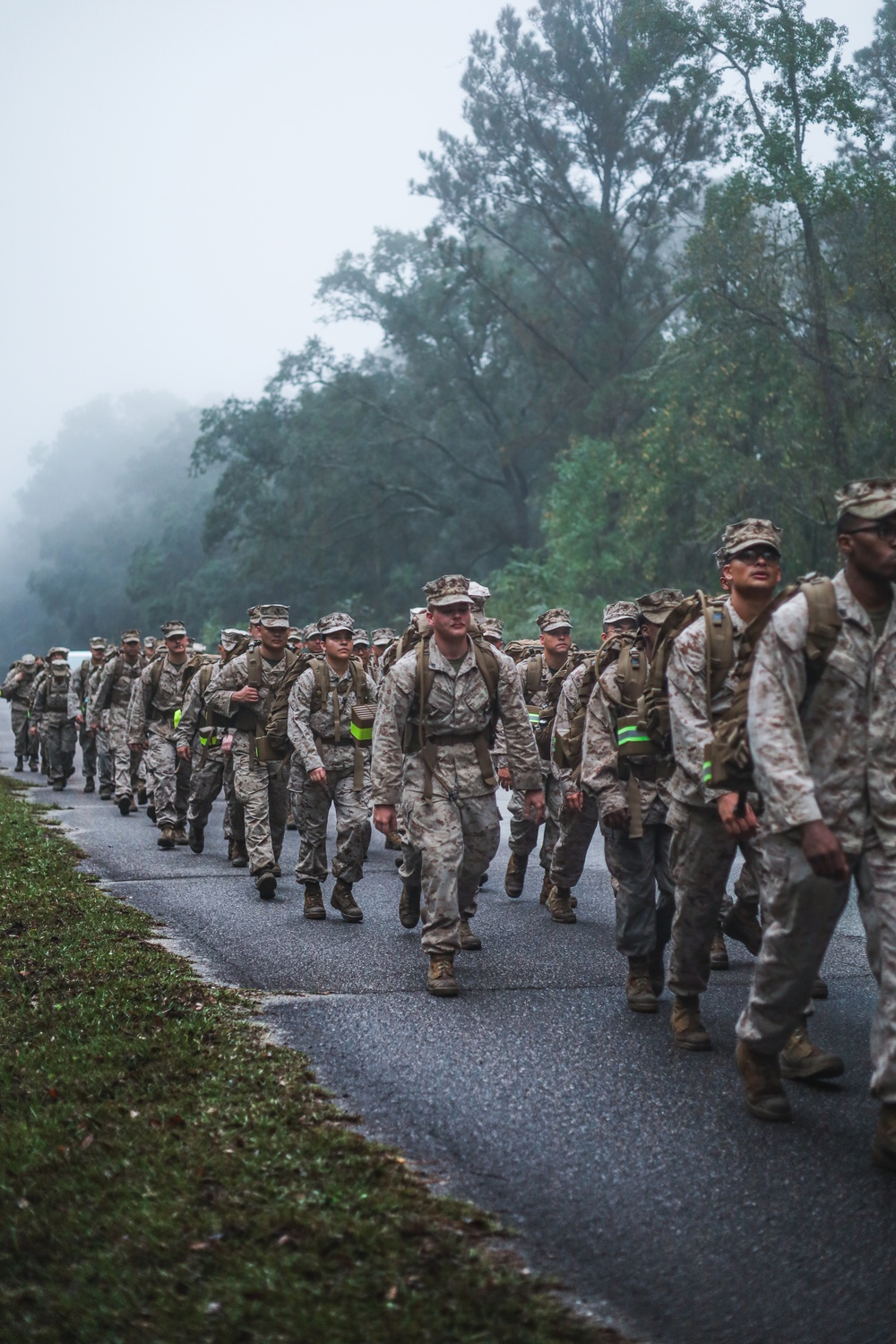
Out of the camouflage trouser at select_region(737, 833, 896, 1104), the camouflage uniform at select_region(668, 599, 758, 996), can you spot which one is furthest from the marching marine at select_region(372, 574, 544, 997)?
the camouflage trouser at select_region(737, 833, 896, 1104)

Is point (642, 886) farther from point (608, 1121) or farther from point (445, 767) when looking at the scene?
point (608, 1121)

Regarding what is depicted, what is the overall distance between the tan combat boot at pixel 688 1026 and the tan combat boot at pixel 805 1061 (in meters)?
0.41

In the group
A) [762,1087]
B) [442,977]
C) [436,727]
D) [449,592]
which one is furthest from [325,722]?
[762,1087]

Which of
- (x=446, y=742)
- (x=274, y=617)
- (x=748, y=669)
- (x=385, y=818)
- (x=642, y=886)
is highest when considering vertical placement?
(x=274, y=617)

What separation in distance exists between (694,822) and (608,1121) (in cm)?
140

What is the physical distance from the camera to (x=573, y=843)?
1077 centimetres

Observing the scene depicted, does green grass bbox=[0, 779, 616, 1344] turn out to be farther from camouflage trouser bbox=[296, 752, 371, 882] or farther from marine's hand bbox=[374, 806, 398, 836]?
camouflage trouser bbox=[296, 752, 371, 882]

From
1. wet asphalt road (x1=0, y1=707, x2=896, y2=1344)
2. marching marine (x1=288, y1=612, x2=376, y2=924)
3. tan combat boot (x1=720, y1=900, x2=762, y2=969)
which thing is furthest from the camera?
marching marine (x1=288, y1=612, x2=376, y2=924)

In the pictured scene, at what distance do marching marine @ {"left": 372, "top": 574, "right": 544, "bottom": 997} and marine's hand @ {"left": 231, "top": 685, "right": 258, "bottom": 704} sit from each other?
3.90 meters

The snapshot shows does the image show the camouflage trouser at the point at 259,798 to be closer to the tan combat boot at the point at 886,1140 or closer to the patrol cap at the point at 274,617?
the patrol cap at the point at 274,617

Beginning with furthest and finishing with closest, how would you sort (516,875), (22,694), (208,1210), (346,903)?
(22,694) < (516,875) < (346,903) < (208,1210)

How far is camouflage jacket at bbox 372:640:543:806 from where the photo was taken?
8.66 metres

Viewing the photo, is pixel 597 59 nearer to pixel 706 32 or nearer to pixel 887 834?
pixel 706 32

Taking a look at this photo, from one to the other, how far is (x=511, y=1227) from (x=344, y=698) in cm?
703
